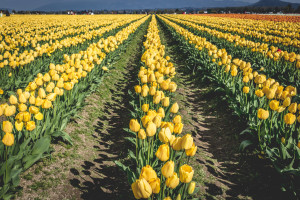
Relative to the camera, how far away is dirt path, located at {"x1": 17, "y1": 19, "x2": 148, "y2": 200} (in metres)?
2.86

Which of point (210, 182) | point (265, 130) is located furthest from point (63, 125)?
point (265, 130)

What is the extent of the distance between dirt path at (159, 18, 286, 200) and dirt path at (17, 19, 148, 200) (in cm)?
139

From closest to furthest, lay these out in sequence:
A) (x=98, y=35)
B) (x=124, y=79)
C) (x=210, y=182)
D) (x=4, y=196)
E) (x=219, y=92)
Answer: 1. (x=4, y=196)
2. (x=210, y=182)
3. (x=219, y=92)
4. (x=124, y=79)
5. (x=98, y=35)

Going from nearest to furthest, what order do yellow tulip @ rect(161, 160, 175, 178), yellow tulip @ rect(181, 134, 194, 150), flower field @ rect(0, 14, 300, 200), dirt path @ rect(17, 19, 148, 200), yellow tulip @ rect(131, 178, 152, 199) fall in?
yellow tulip @ rect(131, 178, 152, 199)
yellow tulip @ rect(161, 160, 175, 178)
yellow tulip @ rect(181, 134, 194, 150)
flower field @ rect(0, 14, 300, 200)
dirt path @ rect(17, 19, 148, 200)

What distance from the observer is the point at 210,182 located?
331cm

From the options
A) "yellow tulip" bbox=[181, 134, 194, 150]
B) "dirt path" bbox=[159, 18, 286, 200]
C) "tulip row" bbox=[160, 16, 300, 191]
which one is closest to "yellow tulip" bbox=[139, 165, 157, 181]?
"yellow tulip" bbox=[181, 134, 194, 150]

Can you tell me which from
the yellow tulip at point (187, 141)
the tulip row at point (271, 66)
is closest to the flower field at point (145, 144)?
the yellow tulip at point (187, 141)

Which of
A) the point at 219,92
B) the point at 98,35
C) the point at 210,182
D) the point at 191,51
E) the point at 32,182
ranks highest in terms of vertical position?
the point at 98,35

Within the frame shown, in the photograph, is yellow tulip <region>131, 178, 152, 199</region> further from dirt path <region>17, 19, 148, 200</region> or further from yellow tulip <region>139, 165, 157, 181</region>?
dirt path <region>17, 19, 148, 200</region>

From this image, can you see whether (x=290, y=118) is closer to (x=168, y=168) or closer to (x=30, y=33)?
(x=168, y=168)

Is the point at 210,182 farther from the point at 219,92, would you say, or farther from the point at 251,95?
the point at 219,92

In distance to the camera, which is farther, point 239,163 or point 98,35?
point 98,35

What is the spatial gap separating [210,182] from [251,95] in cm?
A: 247

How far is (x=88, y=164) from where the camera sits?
3.52 meters
